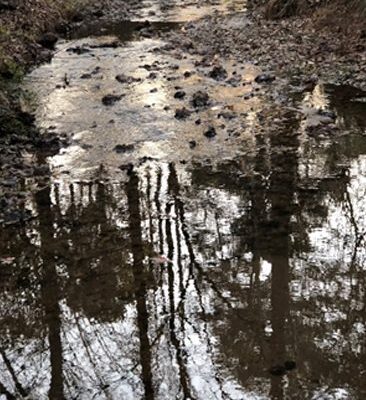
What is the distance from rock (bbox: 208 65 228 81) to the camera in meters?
13.1

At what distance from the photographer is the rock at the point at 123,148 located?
30.3 feet

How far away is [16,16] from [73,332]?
43.8ft

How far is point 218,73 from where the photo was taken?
13.3 metres

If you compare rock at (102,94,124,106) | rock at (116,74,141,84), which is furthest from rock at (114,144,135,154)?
rock at (116,74,141,84)

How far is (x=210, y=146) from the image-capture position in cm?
927

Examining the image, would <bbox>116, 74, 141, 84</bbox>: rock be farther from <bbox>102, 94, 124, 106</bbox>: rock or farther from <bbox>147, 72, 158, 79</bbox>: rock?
<bbox>102, 94, 124, 106</bbox>: rock

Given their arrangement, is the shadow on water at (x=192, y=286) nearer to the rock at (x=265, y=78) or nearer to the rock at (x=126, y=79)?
the rock at (x=265, y=78)

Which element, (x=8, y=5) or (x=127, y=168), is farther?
(x=8, y=5)

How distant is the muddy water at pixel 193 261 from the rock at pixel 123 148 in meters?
0.03

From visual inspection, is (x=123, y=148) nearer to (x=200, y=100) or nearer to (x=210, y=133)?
(x=210, y=133)

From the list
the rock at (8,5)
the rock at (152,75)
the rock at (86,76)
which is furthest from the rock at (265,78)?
the rock at (8,5)

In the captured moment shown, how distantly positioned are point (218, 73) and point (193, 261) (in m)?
7.98

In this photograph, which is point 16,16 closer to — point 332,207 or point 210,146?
point 210,146

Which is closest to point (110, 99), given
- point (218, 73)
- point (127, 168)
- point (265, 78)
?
point (218, 73)
